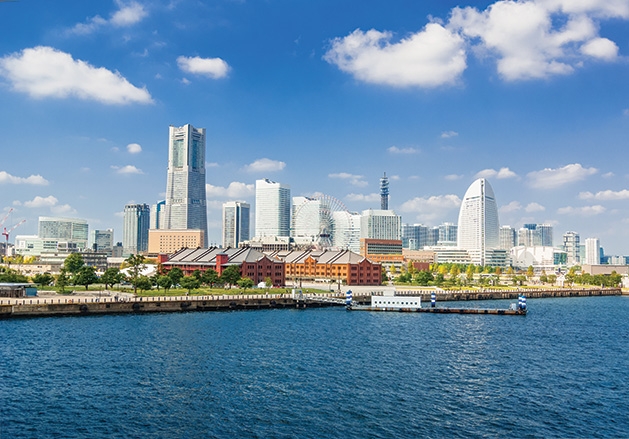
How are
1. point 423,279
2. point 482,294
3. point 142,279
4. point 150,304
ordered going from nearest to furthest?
point 150,304, point 142,279, point 482,294, point 423,279

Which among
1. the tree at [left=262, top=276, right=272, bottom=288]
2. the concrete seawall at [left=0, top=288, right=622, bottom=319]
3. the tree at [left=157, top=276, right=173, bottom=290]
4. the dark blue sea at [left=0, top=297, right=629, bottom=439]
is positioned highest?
the tree at [left=157, top=276, right=173, bottom=290]

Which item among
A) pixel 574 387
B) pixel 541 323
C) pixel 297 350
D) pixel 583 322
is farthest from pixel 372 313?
pixel 574 387

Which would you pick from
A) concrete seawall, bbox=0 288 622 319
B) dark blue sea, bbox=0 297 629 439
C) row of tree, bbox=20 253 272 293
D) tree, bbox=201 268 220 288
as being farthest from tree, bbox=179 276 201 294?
dark blue sea, bbox=0 297 629 439

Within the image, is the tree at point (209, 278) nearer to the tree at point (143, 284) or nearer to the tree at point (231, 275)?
the tree at point (231, 275)

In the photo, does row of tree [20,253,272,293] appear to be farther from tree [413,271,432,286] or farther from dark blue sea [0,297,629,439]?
tree [413,271,432,286]

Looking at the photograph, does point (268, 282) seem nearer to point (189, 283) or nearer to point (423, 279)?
point (189, 283)

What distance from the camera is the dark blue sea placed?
42.8 m

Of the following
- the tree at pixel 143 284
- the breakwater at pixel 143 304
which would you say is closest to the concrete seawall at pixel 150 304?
the breakwater at pixel 143 304

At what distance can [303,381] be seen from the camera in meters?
55.5

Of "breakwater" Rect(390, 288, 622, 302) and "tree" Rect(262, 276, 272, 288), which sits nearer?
"breakwater" Rect(390, 288, 622, 302)

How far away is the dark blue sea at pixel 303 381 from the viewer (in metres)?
42.8

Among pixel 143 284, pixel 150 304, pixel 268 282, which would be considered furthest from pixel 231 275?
pixel 150 304

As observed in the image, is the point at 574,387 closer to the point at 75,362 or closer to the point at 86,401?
the point at 86,401

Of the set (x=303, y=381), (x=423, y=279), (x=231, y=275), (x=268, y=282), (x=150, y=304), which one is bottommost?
(x=303, y=381)
